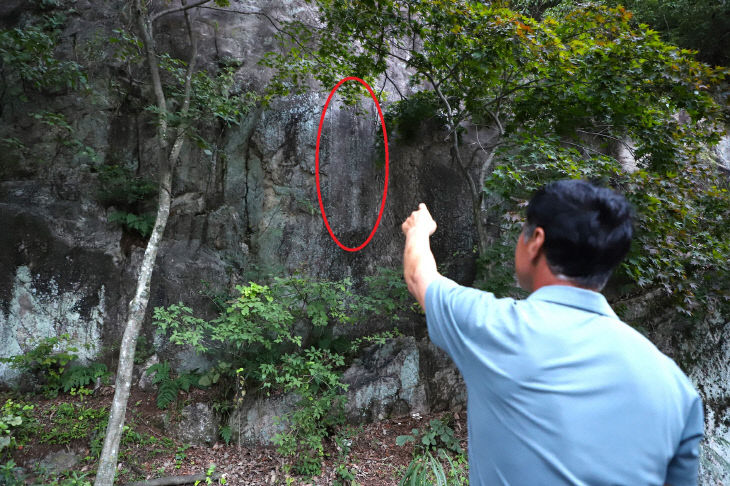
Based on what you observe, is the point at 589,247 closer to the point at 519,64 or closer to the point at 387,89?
the point at 519,64

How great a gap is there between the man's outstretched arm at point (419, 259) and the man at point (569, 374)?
58mm

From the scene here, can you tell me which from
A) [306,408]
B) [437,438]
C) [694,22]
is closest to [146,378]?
[306,408]

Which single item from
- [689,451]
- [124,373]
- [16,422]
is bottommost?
[16,422]

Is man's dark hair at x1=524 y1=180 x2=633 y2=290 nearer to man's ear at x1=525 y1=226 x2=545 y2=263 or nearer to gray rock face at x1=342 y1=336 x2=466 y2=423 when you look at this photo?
man's ear at x1=525 y1=226 x2=545 y2=263

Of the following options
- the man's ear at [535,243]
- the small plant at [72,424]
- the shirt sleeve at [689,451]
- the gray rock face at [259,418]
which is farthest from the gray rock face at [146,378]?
the shirt sleeve at [689,451]

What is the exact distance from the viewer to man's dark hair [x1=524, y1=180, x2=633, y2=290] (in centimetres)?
105

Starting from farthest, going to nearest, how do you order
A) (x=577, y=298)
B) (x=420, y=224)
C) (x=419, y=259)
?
1. (x=420, y=224)
2. (x=419, y=259)
3. (x=577, y=298)

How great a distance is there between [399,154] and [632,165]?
387 centimetres

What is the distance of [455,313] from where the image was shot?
104 centimetres

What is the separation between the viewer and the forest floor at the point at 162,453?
4.73m

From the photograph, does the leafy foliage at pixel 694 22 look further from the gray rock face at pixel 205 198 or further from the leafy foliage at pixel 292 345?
the leafy foliage at pixel 292 345

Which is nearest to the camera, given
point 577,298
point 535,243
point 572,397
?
point 572,397

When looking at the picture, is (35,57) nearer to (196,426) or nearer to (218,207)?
(218,207)

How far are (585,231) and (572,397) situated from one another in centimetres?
42
